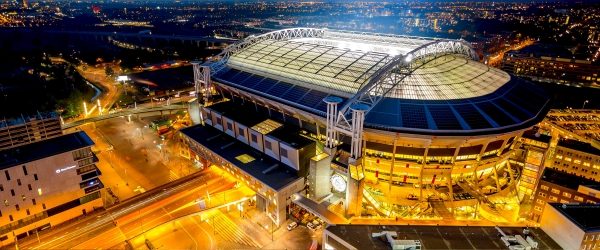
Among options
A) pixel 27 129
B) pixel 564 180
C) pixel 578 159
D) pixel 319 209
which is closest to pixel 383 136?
pixel 319 209

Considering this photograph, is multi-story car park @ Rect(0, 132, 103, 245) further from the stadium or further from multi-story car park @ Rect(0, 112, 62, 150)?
the stadium

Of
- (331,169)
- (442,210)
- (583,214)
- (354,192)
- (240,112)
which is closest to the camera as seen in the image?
(583,214)

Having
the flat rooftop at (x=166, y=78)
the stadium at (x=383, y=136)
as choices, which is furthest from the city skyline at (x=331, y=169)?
the flat rooftop at (x=166, y=78)

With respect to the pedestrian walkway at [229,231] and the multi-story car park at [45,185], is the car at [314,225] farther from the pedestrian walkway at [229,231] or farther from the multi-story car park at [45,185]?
the multi-story car park at [45,185]

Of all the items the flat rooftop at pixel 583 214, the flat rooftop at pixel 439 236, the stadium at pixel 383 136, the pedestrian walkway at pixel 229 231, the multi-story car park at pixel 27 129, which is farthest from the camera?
the multi-story car park at pixel 27 129

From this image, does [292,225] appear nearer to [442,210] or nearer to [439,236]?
[439,236]

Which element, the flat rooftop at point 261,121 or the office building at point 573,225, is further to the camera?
the flat rooftop at point 261,121

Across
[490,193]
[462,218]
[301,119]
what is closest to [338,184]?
[301,119]
